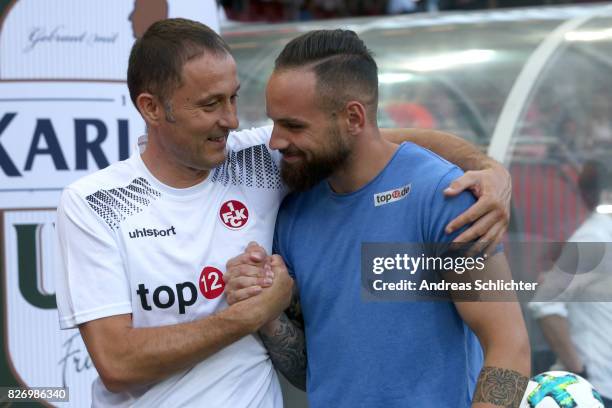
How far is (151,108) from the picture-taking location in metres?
2.19

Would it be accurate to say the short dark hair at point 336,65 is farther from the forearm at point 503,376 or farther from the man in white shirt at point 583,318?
the man in white shirt at point 583,318

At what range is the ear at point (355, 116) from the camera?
2.17 meters

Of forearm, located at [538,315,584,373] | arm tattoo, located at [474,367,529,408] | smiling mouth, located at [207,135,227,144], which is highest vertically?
smiling mouth, located at [207,135,227,144]

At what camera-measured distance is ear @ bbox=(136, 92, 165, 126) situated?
217 cm

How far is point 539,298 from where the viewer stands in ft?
13.5

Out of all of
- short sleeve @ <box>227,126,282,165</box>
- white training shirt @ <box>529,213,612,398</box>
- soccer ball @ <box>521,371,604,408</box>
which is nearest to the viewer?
short sleeve @ <box>227,126,282,165</box>

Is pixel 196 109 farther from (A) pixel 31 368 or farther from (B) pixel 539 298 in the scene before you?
(B) pixel 539 298

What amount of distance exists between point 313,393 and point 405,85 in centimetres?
310

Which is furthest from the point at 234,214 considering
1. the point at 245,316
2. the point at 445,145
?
the point at 445,145

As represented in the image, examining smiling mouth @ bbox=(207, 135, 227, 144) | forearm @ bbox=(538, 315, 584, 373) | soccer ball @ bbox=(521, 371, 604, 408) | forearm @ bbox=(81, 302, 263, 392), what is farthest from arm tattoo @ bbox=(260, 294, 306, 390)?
forearm @ bbox=(538, 315, 584, 373)

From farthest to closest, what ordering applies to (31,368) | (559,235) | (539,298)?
(559,235), (539,298), (31,368)

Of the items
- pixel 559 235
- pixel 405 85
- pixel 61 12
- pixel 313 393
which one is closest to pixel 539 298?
pixel 559 235

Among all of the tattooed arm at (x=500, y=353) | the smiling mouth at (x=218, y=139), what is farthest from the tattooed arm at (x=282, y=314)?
the tattooed arm at (x=500, y=353)

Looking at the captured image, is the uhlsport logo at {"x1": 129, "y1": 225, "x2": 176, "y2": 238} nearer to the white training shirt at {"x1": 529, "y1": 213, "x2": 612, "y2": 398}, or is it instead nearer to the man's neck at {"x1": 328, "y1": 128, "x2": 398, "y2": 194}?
the man's neck at {"x1": 328, "y1": 128, "x2": 398, "y2": 194}
